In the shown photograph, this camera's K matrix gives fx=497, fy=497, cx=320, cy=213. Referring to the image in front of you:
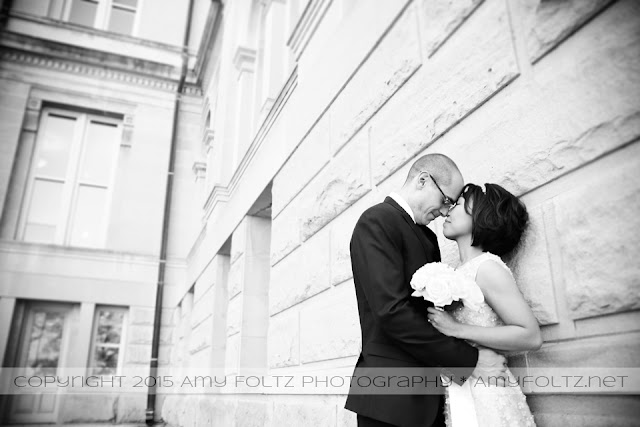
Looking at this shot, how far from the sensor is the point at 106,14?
13352 mm

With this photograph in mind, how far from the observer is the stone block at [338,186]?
327cm

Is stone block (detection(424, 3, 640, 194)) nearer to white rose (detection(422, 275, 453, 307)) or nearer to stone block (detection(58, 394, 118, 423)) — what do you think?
white rose (detection(422, 275, 453, 307))

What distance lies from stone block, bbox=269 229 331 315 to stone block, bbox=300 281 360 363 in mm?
115

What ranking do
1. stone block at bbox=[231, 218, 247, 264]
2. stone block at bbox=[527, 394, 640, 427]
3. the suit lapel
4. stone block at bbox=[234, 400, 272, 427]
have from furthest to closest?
stone block at bbox=[231, 218, 247, 264], stone block at bbox=[234, 400, 272, 427], the suit lapel, stone block at bbox=[527, 394, 640, 427]

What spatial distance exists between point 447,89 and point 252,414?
367cm

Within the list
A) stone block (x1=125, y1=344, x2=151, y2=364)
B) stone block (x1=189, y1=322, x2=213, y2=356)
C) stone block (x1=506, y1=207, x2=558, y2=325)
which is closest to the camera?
stone block (x1=506, y1=207, x2=558, y2=325)

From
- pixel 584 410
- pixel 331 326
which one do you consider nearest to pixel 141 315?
pixel 331 326

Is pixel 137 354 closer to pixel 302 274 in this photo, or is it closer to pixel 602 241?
pixel 302 274

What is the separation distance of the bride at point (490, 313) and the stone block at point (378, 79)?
1.10 metres

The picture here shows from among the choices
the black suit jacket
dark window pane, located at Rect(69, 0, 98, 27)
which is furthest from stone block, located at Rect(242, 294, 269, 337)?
dark window pane, located at Rect(69, 0, 98, 27)

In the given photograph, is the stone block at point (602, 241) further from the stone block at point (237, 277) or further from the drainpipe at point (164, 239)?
the drainpipe at point (164, 239)

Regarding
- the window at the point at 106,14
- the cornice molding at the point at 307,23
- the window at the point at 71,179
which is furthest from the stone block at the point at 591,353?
the window at the point at 106,14

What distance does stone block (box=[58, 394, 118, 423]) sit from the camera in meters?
10.5

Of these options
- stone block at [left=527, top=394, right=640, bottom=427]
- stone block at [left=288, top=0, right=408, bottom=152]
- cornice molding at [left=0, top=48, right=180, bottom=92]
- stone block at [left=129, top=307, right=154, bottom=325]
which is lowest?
stone block at [left=527, top=394, right=640, bottom=427]
